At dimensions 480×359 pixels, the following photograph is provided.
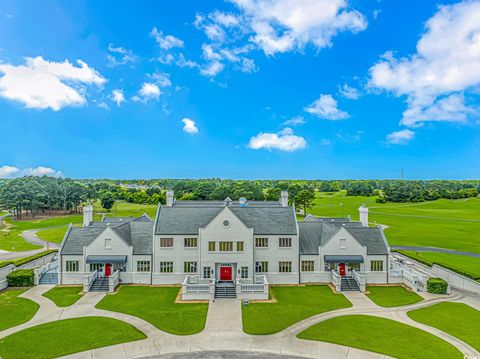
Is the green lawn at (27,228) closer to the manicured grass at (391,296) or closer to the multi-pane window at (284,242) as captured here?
the multi-pane window at (284,242)

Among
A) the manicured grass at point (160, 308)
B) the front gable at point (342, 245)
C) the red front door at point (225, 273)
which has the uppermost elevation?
the front gable at point (342, 245)

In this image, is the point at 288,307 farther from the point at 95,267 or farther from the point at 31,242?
the point at 31,242

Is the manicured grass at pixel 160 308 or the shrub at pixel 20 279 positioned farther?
the shrub at pixel 20 279

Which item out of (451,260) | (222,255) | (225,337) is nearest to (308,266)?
(222,255)

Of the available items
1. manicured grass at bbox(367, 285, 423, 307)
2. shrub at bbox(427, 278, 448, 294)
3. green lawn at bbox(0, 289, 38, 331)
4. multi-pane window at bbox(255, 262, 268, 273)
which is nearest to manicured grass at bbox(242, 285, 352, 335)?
multi-pane window at bbox(255, 262, 268, 273)

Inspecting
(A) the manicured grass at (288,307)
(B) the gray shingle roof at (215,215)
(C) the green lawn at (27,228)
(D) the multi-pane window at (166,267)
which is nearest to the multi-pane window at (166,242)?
(B) the gray shingle roof at (215,215)

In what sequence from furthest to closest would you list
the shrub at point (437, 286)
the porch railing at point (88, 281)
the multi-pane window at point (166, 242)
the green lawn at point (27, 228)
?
the green lawn at point (27, 228), the multi-pane window at point (166, 242), the porch railing at point (88, 281), the shrub at point (437, 286)

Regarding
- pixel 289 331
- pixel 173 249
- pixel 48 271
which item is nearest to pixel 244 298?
pixel 289 331
